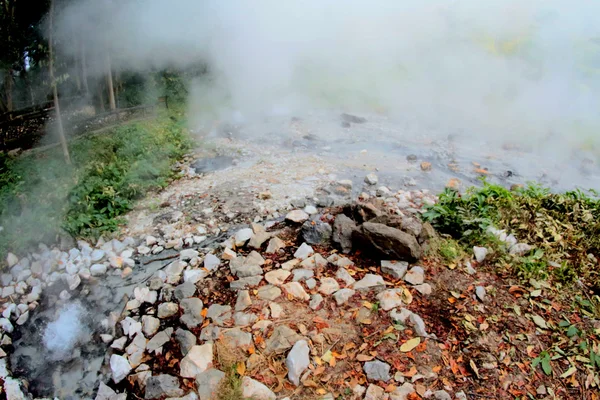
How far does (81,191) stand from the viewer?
422 cm

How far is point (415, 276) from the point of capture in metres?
2.74

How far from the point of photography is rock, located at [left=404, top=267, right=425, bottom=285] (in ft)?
8.87

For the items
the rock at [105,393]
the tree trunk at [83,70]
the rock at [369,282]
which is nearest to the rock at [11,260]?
the rock at [105,393]

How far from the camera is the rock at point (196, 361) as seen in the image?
7.32ft

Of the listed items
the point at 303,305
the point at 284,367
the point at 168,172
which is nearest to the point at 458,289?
the point at 303,305

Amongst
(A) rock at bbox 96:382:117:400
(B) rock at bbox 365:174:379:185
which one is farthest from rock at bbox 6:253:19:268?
(B) rock at bbox 365:174:379:185

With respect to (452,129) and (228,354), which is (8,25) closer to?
(228,354)

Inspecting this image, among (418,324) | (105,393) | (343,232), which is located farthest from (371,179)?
(105,393)

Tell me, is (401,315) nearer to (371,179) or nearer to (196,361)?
(196,361)

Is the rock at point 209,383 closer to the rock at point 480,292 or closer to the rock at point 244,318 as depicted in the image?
the rock at point 244,318

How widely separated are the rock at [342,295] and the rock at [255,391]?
76 centimetres

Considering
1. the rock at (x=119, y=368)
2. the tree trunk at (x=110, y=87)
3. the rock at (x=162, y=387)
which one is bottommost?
the rock at (x=119, y=368)

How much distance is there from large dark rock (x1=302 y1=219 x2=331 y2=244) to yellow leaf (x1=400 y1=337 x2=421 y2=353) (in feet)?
3.74

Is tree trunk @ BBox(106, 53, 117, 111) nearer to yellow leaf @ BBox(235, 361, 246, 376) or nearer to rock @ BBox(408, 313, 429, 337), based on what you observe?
yellow leaf @ BBox(235, 361, 246, 376)
